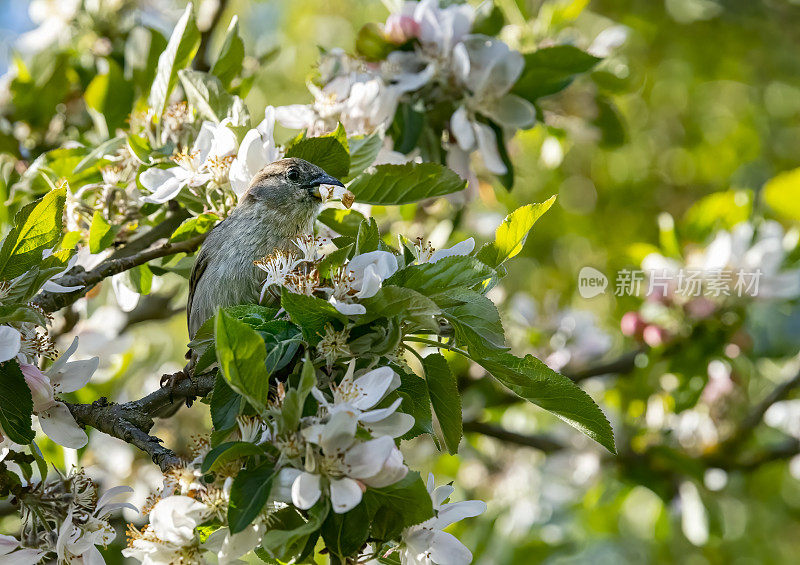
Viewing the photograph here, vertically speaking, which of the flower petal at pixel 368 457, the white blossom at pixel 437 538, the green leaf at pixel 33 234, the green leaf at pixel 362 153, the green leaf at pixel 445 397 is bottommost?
the white blossom at pixel 437 538

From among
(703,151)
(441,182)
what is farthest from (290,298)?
(703,151)

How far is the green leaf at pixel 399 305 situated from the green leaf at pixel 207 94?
860mm

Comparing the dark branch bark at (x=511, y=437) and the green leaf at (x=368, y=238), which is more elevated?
the green leaf at (x=368, y=238)

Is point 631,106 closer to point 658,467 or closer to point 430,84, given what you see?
point 658,467

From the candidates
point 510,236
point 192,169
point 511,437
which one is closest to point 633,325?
point 511,437

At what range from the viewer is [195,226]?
2059mm

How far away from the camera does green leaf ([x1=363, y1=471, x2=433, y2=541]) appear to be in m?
1.43

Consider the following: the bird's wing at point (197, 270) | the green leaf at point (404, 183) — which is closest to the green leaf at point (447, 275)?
the green leaf at point (404, 183)

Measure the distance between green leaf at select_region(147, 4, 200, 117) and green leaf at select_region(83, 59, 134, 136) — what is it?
526mm

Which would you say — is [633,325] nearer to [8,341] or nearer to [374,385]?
[374,385]

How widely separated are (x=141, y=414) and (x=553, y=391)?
76cm

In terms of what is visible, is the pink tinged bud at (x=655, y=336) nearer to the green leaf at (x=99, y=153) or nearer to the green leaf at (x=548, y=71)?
the green leaf at (x=548, y=71)

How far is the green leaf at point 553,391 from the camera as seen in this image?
159 centimetres

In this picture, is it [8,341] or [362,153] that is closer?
[8,341]
